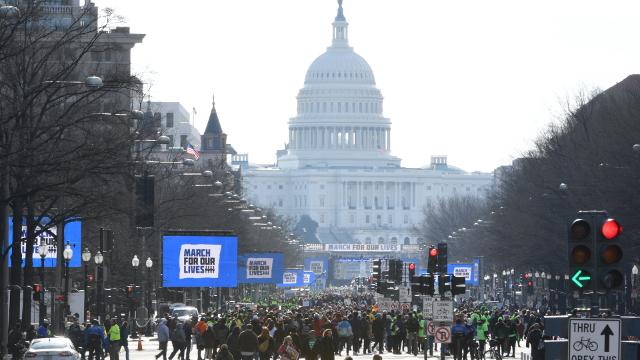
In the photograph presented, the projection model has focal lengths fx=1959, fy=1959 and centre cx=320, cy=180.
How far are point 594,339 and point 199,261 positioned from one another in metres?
47.1

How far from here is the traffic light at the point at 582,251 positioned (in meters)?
21.4

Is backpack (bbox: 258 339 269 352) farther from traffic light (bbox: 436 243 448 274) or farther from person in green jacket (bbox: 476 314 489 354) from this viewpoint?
→ person in green jacket (bbox: 476 314 489 354)

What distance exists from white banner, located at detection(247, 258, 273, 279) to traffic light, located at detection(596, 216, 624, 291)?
241 feet

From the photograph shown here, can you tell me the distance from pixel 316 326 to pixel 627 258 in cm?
3009

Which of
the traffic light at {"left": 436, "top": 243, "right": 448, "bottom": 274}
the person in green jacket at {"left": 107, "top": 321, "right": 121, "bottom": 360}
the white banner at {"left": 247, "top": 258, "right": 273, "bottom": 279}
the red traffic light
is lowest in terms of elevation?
the person in green jacket at {"left": 107, "top": 321, "right": 121, "bottom": 360}

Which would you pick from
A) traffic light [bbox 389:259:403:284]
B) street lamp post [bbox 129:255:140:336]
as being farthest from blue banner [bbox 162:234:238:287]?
traffic light [bbox 389:259:403:284]

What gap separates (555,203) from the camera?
97.2 meters

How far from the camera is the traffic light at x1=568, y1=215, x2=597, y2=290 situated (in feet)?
70.2

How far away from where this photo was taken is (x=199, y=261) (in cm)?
6788

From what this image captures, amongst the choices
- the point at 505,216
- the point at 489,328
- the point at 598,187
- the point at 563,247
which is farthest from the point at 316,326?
the point at 505,216

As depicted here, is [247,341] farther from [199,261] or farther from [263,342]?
[199,261]

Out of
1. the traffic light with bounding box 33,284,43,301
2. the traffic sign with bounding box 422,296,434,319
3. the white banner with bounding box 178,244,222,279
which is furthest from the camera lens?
the white banner with bounding box 178,244,222,279

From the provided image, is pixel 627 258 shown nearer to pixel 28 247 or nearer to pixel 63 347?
pixel 28 247

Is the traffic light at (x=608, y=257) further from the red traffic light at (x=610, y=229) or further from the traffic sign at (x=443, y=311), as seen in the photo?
the traffic sign at (x=443, y=311)
